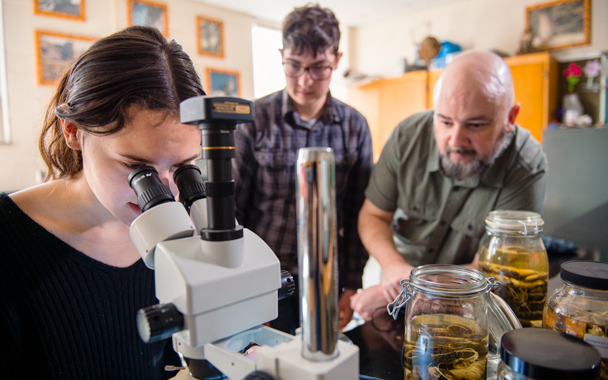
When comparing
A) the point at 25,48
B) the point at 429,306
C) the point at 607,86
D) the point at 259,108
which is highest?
the point at 25,48

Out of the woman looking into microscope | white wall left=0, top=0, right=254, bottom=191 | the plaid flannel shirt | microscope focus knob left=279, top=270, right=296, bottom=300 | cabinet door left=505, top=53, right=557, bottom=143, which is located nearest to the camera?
microscope focus knob left=279, top=270, right=296, bottom=300

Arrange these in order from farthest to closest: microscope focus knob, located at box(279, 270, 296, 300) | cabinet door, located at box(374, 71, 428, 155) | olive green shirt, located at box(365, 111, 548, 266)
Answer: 1. cabinet door, located at box(374, 71, 428, 155)
2. olive green shirt, located at box(365, 111, 548, 266)
3. microscope focus knob, located at box(279, 270, 296, 300)

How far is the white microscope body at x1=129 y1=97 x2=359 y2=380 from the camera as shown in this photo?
40cm

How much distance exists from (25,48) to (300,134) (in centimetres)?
305

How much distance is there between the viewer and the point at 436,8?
4969 mm

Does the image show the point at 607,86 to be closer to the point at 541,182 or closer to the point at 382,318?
the point at 541,182

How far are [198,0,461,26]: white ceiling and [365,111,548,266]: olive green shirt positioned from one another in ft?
11.4

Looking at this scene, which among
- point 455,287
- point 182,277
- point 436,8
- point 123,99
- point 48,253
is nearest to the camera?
point 182,277

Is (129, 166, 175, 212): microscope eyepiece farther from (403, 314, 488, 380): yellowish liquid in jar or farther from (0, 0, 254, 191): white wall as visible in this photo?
(0, 0, 254, 191): white wall

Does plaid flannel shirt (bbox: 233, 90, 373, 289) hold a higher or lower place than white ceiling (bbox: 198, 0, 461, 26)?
lower

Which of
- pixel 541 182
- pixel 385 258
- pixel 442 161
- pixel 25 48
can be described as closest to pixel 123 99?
pixel 385 258

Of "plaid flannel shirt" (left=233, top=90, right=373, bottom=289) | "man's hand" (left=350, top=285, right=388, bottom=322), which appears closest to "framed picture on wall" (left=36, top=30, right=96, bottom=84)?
"plaid flannel shirt" (left=233, top=90, right=373, bottom=289)

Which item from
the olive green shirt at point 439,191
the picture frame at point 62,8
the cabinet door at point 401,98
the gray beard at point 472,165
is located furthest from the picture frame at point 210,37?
the gray beard at point 472,165

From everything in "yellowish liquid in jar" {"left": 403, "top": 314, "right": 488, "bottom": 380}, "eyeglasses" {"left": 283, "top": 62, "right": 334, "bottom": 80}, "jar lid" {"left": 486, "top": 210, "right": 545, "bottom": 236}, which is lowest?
"yellowish liquid in jar" {"left": 403, "top": 314, "right": 488, "bottom": 380}
